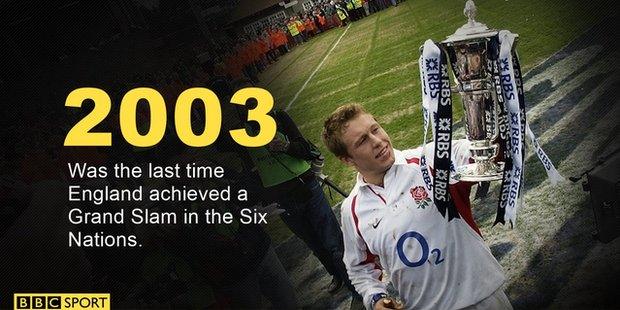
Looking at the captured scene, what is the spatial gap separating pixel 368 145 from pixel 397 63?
612 centimetres

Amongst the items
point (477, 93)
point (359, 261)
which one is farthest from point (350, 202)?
point (477, 93)

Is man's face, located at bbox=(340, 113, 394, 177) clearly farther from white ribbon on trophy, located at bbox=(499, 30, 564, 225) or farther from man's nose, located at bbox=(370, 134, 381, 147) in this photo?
white ribbon on trophy, located at bbox=(499, 30, 564, 225)

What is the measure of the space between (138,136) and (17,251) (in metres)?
1.05

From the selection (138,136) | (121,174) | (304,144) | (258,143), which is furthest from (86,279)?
(304,144)

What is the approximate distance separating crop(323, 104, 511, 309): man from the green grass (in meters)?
2.59

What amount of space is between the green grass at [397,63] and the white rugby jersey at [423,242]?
2.61 meters

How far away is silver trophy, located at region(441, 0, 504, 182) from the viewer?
140 centimetres

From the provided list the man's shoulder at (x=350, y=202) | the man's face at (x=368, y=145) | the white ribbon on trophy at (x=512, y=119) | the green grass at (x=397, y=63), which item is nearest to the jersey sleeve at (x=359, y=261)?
the man's shoulder at (x=350, y=202)

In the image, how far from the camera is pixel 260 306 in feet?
8.59

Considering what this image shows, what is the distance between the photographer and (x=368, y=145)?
163cm

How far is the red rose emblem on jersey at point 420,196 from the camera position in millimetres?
1585

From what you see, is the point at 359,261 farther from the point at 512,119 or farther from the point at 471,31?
the point at 471,31

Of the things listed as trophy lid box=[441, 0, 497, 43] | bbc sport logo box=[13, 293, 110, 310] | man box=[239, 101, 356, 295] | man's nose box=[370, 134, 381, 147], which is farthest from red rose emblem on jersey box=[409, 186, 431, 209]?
bbc sport logo box=[13, 293, 110, 310]

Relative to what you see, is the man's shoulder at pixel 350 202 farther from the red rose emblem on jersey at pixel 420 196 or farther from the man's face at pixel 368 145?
the red rose emblem on jersey at pixel 420 196
